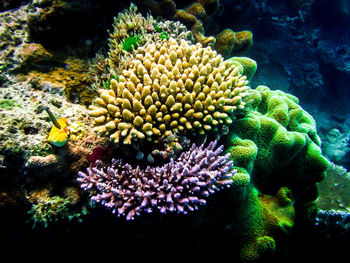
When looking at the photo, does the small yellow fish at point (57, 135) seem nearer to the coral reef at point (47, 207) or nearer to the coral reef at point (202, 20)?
the coral reef at point (47, 207)

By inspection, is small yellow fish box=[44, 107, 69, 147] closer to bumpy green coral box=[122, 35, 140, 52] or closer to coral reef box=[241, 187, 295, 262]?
bumpy green coral box=[122, 35, 140, 52]

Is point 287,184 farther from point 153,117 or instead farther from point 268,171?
point 153,117

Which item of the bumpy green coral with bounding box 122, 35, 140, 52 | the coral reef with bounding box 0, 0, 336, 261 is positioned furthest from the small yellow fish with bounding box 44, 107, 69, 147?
the bumpy green coral with bounding box 122, 35, 140, 52

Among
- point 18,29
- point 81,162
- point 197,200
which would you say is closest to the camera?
point 197,200

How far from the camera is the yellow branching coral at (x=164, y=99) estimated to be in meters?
2.34

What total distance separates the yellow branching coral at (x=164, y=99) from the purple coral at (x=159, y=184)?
0.43 m

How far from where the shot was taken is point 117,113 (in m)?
2.32

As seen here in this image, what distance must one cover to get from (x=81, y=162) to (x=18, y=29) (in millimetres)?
3574

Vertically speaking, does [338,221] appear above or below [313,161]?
below

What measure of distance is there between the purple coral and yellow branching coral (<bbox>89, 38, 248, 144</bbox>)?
429mm

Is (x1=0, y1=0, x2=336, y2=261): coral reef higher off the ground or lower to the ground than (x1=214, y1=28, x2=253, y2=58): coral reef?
lower

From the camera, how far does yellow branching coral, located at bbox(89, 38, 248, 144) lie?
2344 mm

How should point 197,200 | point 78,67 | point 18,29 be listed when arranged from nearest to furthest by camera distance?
point 197,200 < point 78,67 < point 18,29

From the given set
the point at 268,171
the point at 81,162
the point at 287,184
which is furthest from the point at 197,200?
the point at 287,184
